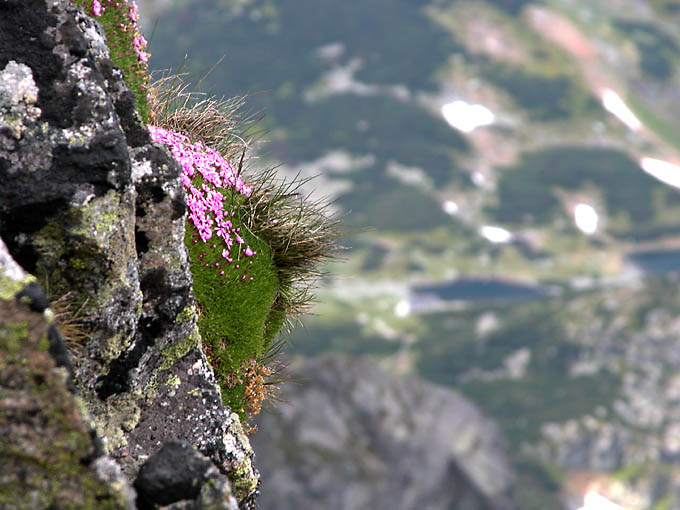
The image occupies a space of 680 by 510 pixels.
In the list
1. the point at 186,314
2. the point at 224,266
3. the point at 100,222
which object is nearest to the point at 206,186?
the point at 224,266

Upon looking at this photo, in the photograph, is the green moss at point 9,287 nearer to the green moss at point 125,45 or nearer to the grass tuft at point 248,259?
the grass tuft at point 248,259

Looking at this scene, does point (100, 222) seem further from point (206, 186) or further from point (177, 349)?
point (206, 186)

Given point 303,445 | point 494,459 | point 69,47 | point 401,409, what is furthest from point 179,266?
point 494,459

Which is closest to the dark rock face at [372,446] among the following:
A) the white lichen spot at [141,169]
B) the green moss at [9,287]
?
the white lichen spot at [141,169]

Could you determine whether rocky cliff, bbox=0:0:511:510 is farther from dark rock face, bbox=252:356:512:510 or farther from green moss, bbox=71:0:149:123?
dark rock face, bbox=252:356:512:510

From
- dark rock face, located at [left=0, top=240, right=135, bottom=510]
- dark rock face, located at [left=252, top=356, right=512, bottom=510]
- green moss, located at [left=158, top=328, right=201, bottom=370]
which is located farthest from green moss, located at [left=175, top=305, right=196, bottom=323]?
dark rock face, located at [left=252, top=356, right=512, bottom=510]

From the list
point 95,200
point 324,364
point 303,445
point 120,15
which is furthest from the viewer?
point 324,364

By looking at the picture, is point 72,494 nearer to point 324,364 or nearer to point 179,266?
point 179,266

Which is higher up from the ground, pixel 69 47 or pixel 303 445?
pixel 69 47
